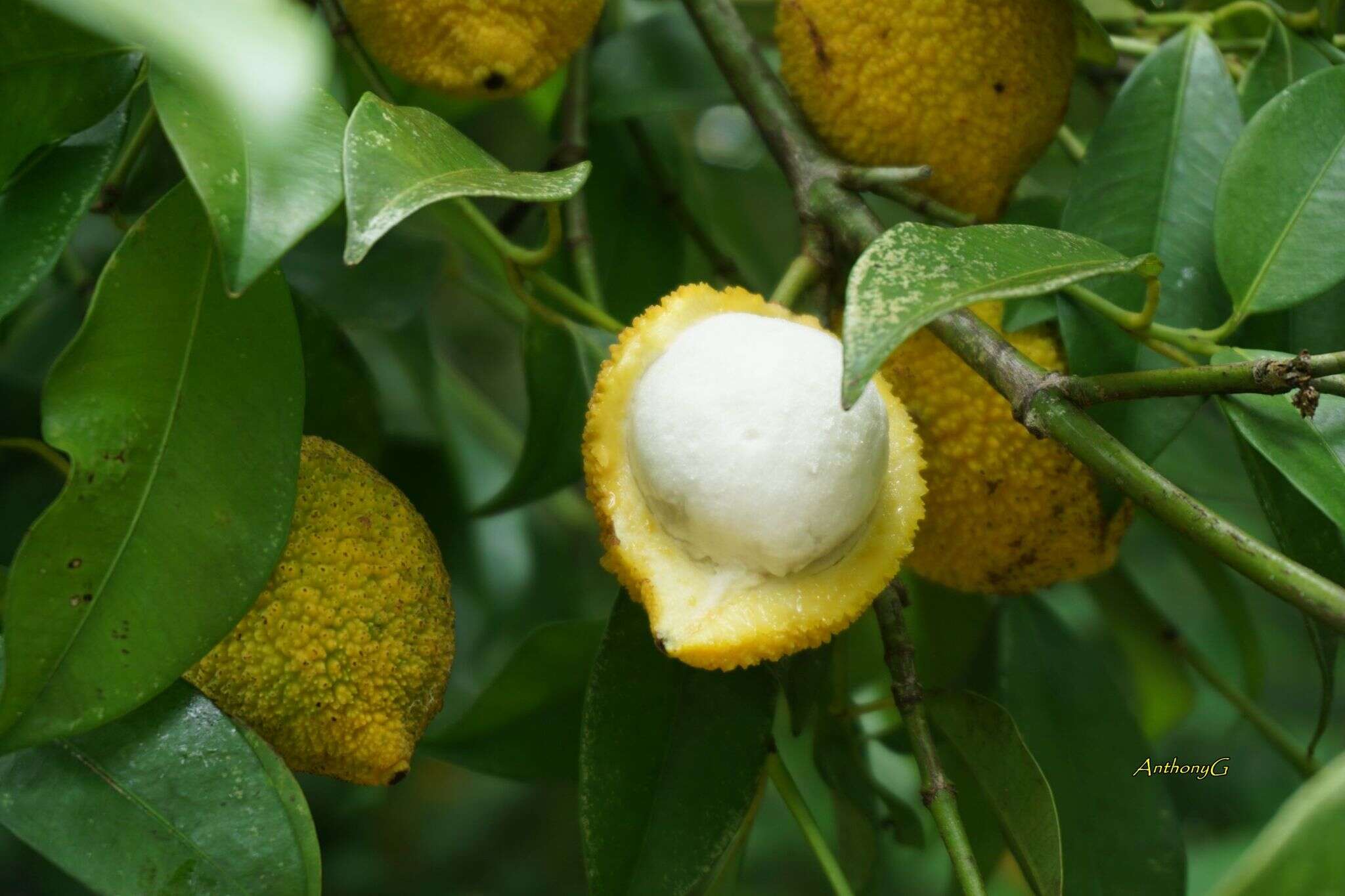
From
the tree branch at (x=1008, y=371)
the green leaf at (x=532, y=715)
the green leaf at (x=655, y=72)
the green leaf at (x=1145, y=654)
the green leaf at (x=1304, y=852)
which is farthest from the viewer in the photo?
the green leaf at (x=1145, y=654)

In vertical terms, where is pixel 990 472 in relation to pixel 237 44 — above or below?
below

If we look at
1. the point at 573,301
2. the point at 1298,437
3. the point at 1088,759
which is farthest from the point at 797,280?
the point at 1088,759

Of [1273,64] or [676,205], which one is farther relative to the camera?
[676,205]

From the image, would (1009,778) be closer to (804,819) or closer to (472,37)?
(804,819)

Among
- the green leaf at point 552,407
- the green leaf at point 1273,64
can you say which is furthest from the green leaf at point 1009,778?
the green leaf at point 1273,64

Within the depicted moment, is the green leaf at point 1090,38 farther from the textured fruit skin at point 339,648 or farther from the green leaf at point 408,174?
the textured fruit skin at point 339,648
